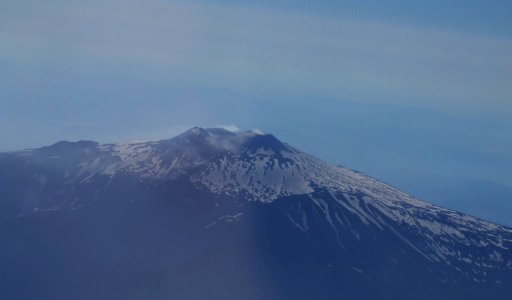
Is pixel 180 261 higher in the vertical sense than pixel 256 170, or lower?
lower

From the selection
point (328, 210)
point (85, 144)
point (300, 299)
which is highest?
point (85, 144)

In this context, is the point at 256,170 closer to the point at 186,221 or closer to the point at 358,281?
the point at 186,221

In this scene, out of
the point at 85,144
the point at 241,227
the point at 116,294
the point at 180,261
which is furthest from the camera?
the point at 85,144

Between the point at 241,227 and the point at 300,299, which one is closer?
the point at 300,299

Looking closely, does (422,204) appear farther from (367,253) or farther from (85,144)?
(85,144)

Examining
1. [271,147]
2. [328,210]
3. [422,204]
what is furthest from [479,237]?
[271,147]

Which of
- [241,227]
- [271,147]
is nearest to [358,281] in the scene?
[241,227]

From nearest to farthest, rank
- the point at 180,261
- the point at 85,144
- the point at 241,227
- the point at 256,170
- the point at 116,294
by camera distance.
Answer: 1. the point at 116,294
2. the point at 180,261
3. the point at 241,227
4. the point at 256,170
5. the point at 85,144
